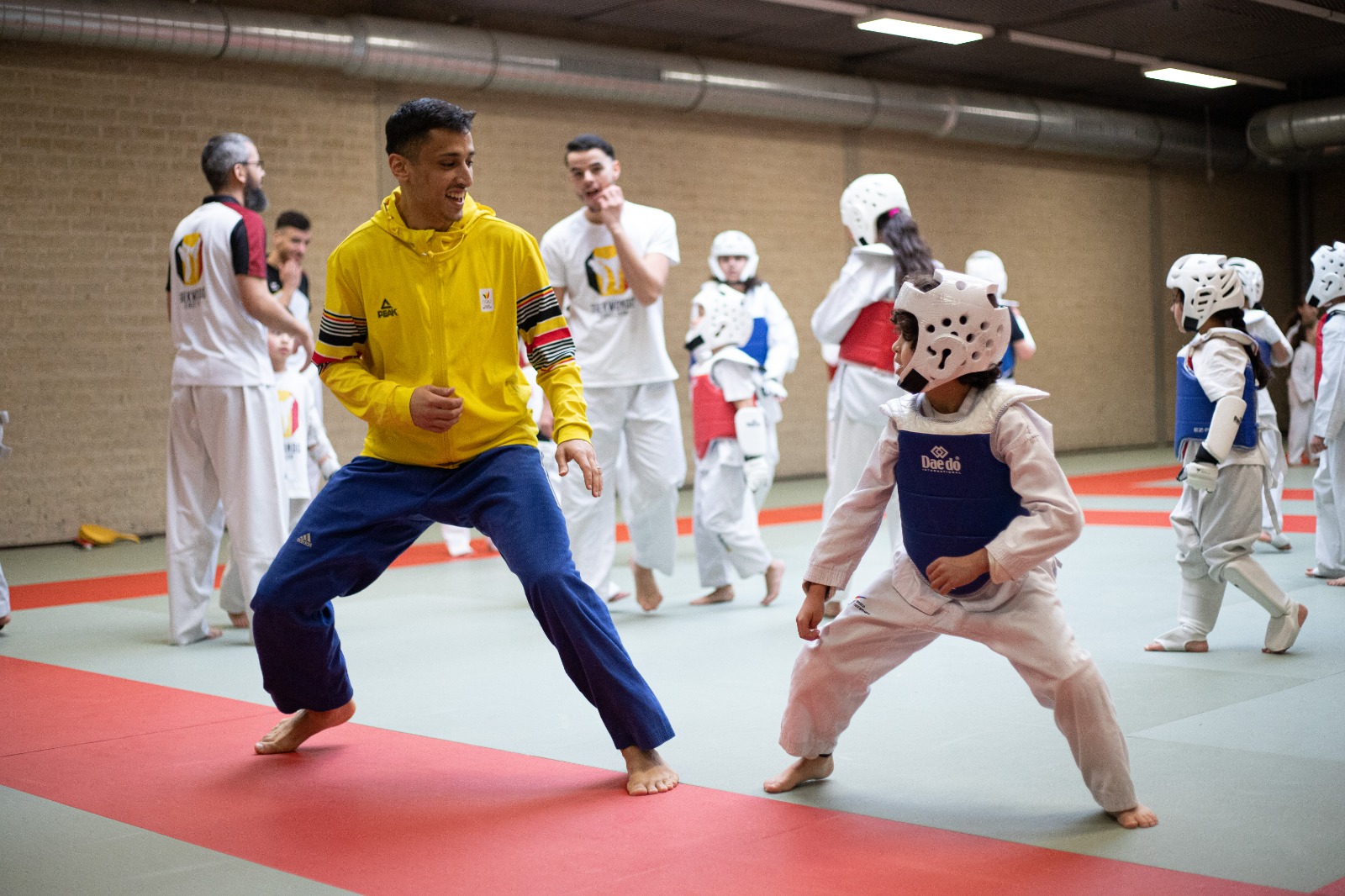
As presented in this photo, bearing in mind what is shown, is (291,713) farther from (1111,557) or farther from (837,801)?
(1111,557)

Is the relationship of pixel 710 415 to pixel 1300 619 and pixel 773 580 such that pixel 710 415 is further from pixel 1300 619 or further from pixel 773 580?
pixel 1300 619

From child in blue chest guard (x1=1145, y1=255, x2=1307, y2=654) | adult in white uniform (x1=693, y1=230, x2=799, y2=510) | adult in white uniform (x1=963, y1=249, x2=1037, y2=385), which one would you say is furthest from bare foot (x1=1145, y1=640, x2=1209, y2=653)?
adult in white uniform (x1=693, y1=230, x2=799, y2=510)

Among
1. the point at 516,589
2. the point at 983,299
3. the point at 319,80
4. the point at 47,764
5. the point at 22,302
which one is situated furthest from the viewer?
the point at 319,80

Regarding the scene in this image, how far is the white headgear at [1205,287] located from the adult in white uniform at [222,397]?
11.8 ft

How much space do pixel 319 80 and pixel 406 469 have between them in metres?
8.79

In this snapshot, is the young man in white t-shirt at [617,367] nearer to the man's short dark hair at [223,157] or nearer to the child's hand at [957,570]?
the man's short dark hair at [223,157]

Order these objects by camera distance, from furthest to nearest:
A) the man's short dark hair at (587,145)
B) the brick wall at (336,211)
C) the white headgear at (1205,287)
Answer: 1. the brick wall at (336,211)
2. the man's short dark hair at (587,145)
3. the white headgear at (1205,287)

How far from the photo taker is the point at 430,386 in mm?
3355

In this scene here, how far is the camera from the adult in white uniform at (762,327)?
24.3 feet

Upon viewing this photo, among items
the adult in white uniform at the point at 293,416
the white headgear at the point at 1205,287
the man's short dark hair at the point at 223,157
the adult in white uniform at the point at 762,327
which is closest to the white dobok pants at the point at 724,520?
the adult in white uniform at the point at 762,327

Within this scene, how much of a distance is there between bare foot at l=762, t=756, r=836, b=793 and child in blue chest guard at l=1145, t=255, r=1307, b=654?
7.15 feet

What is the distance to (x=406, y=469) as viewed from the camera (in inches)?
140

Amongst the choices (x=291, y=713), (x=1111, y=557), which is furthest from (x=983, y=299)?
(x=1111, y=557)

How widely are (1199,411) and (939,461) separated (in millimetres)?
2418
